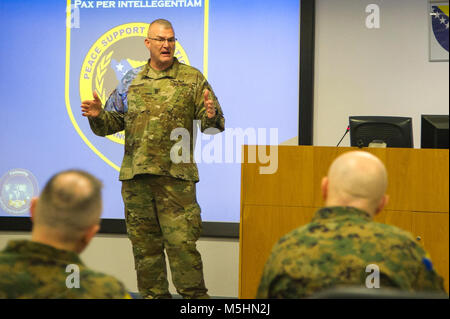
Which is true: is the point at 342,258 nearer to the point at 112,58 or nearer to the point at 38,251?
the point at 38,251

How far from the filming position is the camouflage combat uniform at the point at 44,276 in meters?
1.25

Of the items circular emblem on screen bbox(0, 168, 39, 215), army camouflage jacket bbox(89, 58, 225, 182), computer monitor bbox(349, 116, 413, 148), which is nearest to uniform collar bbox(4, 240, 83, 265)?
army camouflage jacket bbox(89, 58, 225, 182)

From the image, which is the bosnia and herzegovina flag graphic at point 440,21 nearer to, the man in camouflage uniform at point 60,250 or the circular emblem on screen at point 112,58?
the circular emblem on screen at point 112,58

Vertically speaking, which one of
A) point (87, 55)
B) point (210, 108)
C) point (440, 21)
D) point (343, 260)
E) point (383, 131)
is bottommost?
point (343, 260)

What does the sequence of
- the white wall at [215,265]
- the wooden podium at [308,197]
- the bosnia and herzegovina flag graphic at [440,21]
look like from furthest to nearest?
the white wall at [215,265] → the bosnia and herzegovina flag graphic at [440,21] → the wooden podium at [308,197]

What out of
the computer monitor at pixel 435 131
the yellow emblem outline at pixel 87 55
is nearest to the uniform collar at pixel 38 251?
the computer monitor at pixel 435 131

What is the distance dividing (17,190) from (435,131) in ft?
10.2

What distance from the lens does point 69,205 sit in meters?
1.35

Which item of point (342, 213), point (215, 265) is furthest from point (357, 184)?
point (215, 265)

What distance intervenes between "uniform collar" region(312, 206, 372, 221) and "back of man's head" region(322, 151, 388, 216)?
0.14ft

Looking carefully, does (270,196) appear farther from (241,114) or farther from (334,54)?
(334,54)

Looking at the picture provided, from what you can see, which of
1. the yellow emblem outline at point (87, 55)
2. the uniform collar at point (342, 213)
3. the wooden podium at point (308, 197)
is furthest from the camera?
the yellow emblem outline at point (87, 55)

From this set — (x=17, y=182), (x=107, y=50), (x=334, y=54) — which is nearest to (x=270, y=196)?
(x=334, y=54)

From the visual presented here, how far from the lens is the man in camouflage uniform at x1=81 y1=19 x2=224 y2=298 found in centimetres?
313
